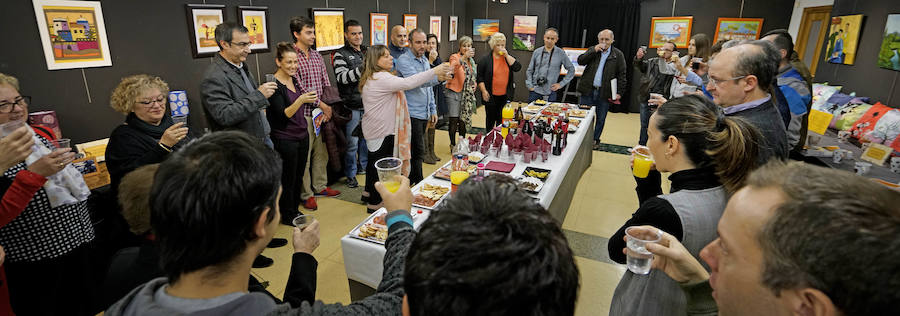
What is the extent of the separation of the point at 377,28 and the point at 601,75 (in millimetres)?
3356

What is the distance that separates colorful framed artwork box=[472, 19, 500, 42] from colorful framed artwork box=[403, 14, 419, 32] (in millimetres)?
2679

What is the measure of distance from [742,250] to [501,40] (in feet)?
16.8

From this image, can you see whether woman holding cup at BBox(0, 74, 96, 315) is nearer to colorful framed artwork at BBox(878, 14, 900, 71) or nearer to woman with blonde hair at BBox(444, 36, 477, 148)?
woman with blonde hair at BBox(444, 36, 477, 148)

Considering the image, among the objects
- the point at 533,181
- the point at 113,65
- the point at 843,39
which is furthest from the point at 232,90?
the point at 843,39

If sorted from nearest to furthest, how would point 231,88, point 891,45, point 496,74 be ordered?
point 231,88
point 891,45
point 496,74

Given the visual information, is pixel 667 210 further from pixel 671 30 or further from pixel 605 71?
pixel 671 30

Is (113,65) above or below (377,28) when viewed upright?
below

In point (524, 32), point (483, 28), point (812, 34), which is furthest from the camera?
point (483, 28)

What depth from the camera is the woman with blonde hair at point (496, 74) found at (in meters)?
5.68

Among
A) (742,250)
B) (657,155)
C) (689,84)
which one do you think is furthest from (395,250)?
(689,84)

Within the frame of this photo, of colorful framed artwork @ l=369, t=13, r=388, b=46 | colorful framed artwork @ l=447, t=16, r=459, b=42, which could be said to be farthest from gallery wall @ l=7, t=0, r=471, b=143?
colorful framed artwork @ l=447, t=16, r=459, b=42

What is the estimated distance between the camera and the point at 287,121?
3521 millimetres

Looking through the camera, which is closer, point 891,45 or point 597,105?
point 891,45

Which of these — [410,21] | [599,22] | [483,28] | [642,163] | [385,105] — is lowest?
[642,163]
